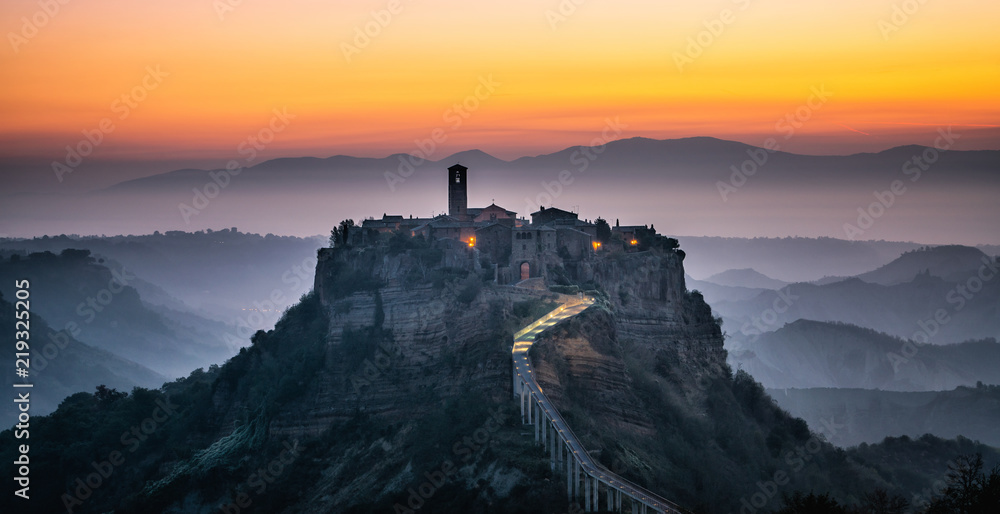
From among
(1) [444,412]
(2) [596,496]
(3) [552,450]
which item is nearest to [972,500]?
(2) [596,496]

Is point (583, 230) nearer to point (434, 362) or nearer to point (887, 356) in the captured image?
point (434, 362)

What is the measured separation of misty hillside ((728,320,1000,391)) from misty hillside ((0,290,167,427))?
7791cm

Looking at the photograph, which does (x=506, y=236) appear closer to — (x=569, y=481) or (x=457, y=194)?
(x=457, y=194)

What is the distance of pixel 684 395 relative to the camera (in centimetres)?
8012

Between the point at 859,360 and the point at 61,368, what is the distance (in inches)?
4076

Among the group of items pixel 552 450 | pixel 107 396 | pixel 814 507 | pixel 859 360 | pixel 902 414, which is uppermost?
pixel 859 360

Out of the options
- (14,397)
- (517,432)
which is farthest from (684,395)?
(14,397)

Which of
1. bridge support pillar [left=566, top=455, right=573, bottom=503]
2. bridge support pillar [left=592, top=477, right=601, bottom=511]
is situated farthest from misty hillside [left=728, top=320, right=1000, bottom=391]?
bridge support pillar [left=592, top=477, right=601, bottom=511]

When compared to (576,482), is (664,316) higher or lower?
higher

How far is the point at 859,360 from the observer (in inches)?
6919

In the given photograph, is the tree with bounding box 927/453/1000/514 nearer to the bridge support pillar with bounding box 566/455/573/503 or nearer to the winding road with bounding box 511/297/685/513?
the winding road with bounding box 511/297/685/513

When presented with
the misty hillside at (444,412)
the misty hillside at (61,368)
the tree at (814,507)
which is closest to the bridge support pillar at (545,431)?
the misty hillside at (444,412)

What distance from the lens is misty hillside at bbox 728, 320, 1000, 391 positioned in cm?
16875

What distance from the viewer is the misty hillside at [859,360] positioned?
169 meters
